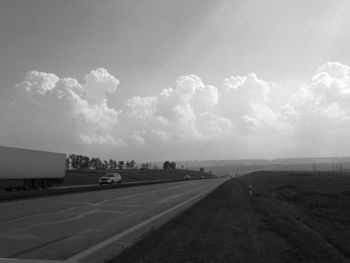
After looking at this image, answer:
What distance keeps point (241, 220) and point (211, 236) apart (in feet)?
14.3

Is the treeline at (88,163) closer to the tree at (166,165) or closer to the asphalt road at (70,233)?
the tree at (166,165)

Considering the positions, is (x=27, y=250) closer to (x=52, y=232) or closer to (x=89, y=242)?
(x=89, y=242)

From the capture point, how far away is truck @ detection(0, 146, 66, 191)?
3803cm

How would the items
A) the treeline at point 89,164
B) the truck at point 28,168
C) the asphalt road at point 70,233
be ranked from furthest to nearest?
the treeline at point 89,164, the truck at point 28,168, the asphalt road at point 70,233

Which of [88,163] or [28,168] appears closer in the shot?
[28,168]

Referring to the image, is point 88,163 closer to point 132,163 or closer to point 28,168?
point 132,163

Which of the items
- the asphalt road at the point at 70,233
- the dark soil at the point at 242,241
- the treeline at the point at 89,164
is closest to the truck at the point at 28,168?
the asphalt road at the point at 70,233

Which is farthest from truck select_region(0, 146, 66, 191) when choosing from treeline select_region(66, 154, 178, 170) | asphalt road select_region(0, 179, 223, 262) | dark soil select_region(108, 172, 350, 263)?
treeline select_region(66, 154, 178, 170)

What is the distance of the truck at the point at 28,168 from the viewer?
3803cm

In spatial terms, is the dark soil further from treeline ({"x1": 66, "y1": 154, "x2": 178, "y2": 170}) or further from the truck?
treeline ({"x1": 66, "y1": 154, "x2": 178, "y2": 170})

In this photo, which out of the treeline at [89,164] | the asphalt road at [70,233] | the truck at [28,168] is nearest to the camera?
the asphalt road at [70,233]

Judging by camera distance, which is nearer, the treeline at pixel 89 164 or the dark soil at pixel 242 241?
the dark soil at pixel 242 241

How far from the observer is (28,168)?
4153 cm

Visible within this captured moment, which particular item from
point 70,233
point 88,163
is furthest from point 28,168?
point 88,163
